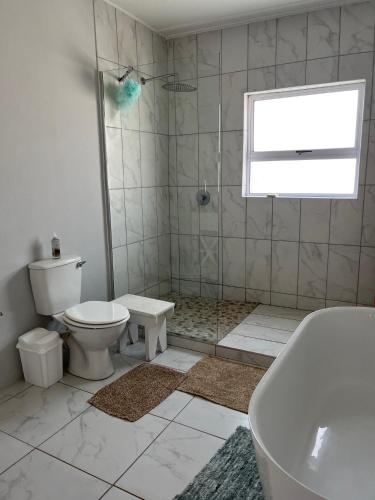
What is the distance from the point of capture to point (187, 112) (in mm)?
3359

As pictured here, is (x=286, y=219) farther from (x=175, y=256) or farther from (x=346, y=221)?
(x=175, y=256)

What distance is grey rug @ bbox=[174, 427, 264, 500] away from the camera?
5.32ft

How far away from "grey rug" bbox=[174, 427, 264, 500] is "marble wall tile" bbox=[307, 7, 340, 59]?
2799 millimetres

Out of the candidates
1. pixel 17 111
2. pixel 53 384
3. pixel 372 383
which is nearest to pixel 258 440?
pixel 372 383

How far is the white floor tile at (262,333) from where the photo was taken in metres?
2.94

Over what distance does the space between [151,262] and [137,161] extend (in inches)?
34.8

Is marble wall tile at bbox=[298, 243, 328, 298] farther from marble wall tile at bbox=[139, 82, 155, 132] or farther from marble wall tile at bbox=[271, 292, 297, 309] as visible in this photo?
marble wall tile at bbox=[139, 82, 155, 132]

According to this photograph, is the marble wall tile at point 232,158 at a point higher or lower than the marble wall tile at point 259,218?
higher

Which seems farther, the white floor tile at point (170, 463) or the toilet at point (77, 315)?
the toilet at point (77, 315)

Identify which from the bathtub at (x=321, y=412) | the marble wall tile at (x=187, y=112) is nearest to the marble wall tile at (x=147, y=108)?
the marble wall tile at (x=187, y=112)

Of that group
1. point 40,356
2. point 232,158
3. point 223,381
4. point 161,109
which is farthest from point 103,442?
point 161,109

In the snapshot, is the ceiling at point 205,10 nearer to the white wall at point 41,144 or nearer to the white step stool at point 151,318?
the white wall at point 41,144

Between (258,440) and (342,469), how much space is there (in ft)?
2.23

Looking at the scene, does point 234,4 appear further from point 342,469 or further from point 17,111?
point 342,469
